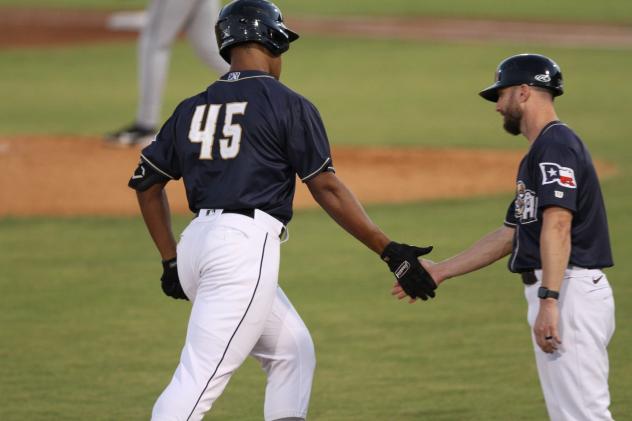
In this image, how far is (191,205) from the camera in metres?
4.90

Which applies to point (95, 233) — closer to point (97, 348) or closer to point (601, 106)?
point (97, 348)

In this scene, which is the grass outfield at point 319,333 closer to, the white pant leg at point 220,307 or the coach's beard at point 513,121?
the white pant leg at point 220,307

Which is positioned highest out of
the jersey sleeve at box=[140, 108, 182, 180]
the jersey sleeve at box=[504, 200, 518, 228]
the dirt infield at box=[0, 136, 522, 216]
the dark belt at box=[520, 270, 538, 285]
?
the jersey sleeve at box=[140, 108, 182, 180]

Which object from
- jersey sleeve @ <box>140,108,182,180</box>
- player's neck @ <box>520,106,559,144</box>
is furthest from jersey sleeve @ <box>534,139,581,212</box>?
jersey sleeve @ <box>140,108,182,180</box>

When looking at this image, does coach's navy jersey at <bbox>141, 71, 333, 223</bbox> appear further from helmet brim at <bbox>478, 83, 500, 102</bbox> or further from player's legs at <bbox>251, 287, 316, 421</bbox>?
helmet brim at <bbox>478, 83, 500, 102</bbox>

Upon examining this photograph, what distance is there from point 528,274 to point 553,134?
53 centimetres

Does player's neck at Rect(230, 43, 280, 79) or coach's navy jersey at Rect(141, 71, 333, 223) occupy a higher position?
player's neck at Rect(230, 43, 280, 79)

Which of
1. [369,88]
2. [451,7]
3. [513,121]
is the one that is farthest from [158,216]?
[451,7]

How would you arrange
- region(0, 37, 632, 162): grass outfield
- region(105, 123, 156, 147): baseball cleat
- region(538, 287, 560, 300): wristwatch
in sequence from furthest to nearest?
region(0, 37, 632, 162): grass outfield < region(105, 123, 156, 147): baseball cleat < region(538, 287, 560, 300): wristwatch

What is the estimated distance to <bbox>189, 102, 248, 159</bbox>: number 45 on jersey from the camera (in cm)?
469

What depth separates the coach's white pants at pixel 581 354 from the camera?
4.55 metres

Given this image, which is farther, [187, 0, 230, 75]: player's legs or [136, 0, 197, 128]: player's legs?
[136, 0, 197, 128]: player's legs

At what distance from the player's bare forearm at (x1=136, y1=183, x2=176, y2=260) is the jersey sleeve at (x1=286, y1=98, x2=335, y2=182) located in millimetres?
650

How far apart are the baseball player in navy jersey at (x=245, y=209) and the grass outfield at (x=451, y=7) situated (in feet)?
91.7
